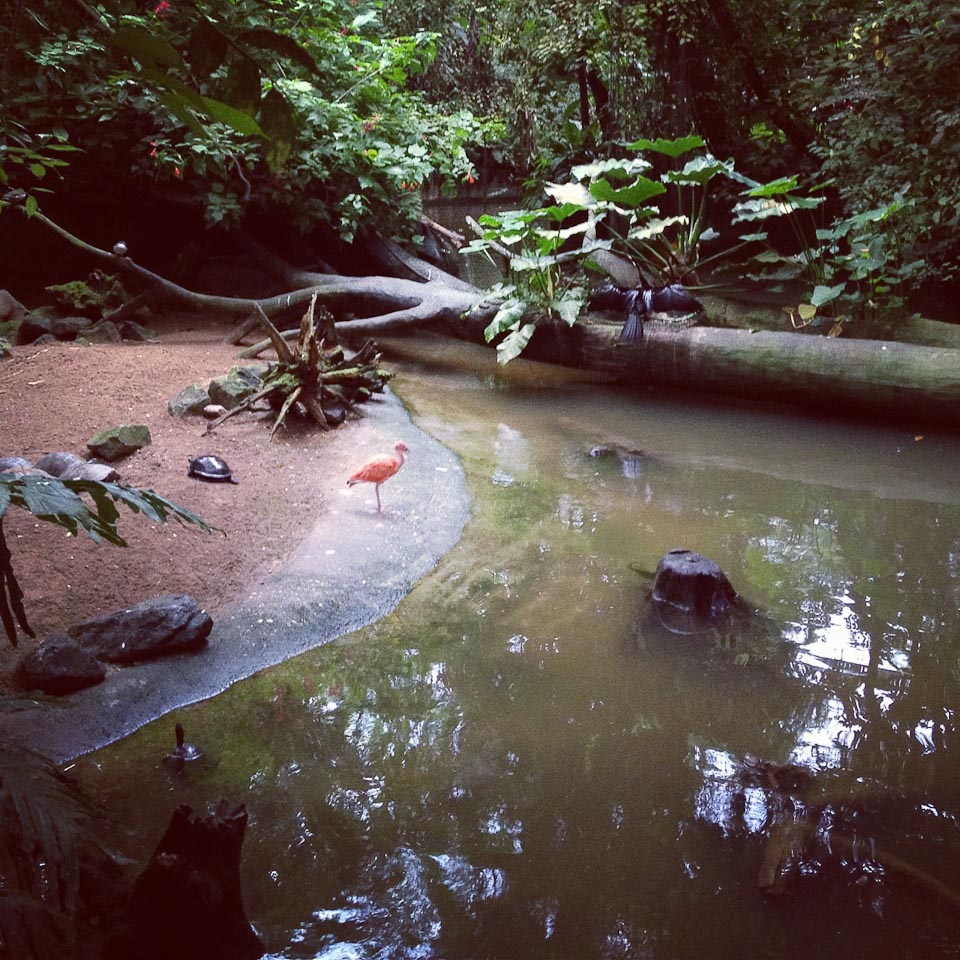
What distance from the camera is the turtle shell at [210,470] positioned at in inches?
210

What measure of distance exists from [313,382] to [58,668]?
147 inches

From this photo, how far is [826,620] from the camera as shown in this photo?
157 inches

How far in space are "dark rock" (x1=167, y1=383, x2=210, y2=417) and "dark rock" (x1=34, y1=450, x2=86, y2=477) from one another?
54.0 inches

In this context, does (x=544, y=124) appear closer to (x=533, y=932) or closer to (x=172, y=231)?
(x=172, y=231)

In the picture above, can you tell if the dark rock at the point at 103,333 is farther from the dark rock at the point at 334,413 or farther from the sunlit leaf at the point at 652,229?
the sunlit leaf at the point at 652,229

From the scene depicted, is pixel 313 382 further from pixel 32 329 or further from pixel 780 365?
pixel 32 329

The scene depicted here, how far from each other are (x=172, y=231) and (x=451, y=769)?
10.7 meters

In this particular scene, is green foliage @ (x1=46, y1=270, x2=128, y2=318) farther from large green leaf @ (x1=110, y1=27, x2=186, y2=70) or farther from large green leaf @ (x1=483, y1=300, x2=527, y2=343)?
large green leaf @ (x1=110, y1=27, x2=186, y2=70)

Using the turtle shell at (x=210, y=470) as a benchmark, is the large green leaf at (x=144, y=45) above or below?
above

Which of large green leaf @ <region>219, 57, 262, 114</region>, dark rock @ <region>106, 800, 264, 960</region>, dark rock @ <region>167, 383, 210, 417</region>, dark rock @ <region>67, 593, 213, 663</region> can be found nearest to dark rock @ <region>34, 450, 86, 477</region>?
dark rock @ <region>167, 383, 210, 417</region>

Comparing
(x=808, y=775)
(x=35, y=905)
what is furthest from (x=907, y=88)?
(x=35, y=905)

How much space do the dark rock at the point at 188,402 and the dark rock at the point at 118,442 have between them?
73 centimetres

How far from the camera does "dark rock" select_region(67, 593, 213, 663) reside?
3455 millimetres

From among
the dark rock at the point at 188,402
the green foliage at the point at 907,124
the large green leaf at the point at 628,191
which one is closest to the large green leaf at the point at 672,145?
the large green leaf at the point at 628,191
